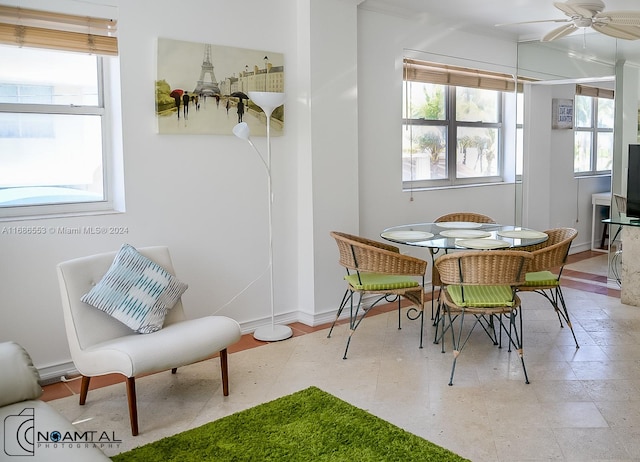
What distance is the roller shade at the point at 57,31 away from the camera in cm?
327

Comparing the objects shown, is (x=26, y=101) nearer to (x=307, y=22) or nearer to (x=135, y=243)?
(x=135, y=243)

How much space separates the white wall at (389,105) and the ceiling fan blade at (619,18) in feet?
5.40

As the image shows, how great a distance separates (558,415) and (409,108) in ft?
10.8

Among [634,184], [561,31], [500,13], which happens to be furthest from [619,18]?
[634,184]

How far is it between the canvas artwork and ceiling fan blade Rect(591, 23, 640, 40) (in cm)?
227

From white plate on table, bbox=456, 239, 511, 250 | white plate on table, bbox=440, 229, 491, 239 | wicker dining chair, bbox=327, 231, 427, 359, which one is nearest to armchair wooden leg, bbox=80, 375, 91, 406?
A: wicker dining chair, bbox=327, 231, 427, 359

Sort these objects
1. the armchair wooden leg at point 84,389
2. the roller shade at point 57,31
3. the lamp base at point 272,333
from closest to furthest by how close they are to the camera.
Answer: the armchair wooden leg at point 84,389 < the roller shade at point 57,31 < the lamp base at point 272,333

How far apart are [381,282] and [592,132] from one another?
477 cm

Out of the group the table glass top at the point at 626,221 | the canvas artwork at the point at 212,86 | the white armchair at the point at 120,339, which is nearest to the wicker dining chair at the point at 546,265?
the table glass top at the point at 626,221

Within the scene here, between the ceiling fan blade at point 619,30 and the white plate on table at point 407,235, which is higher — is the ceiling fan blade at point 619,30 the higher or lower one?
the higher one

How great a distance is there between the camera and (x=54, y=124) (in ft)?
11.7

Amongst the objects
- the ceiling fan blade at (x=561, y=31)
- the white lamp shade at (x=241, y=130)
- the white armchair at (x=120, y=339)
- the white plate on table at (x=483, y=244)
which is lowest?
the white armchair at (x=120, y=339)

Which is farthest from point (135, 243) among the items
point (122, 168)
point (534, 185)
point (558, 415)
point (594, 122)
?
point (594, 122)

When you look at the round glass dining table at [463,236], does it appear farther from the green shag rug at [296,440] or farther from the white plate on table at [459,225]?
the green shag rug at [296,440]
